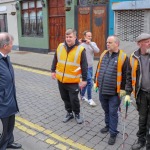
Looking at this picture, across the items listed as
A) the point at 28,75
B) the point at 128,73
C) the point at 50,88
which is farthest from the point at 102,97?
the point at 28,75

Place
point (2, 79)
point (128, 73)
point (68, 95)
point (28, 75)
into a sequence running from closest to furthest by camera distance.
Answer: point (2, 79), point (128, 73), point (68, 95), point (28, 75)

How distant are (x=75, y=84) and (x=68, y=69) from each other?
0.33 meters

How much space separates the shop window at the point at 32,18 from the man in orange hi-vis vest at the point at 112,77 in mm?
11266

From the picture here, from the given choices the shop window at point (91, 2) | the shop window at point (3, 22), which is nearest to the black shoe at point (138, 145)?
the shop window at point (91, 2)

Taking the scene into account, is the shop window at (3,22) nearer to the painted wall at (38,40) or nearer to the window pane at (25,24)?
the painted wall at (38,40)

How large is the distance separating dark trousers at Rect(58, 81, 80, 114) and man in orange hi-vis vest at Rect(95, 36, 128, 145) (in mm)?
656

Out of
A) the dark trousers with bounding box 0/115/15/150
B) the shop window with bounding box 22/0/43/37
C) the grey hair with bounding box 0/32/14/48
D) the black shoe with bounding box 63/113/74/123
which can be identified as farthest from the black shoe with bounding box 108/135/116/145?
the shop window with bounding box 22/0/43/37

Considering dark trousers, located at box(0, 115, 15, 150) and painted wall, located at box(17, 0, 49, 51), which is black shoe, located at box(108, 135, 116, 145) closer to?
dark trousers, located at box(0, 115, 15, 150)

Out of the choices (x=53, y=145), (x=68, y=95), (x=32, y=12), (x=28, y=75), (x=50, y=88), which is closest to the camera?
(x=53, y=145)

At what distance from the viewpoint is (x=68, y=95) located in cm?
493

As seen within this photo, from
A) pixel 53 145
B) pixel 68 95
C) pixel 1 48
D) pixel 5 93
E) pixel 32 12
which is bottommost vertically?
pixel 53 145

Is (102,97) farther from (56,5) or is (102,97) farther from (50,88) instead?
(56,5)

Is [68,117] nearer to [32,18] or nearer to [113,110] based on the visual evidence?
[113,110]

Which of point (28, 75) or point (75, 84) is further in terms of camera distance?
point (28, 75)
